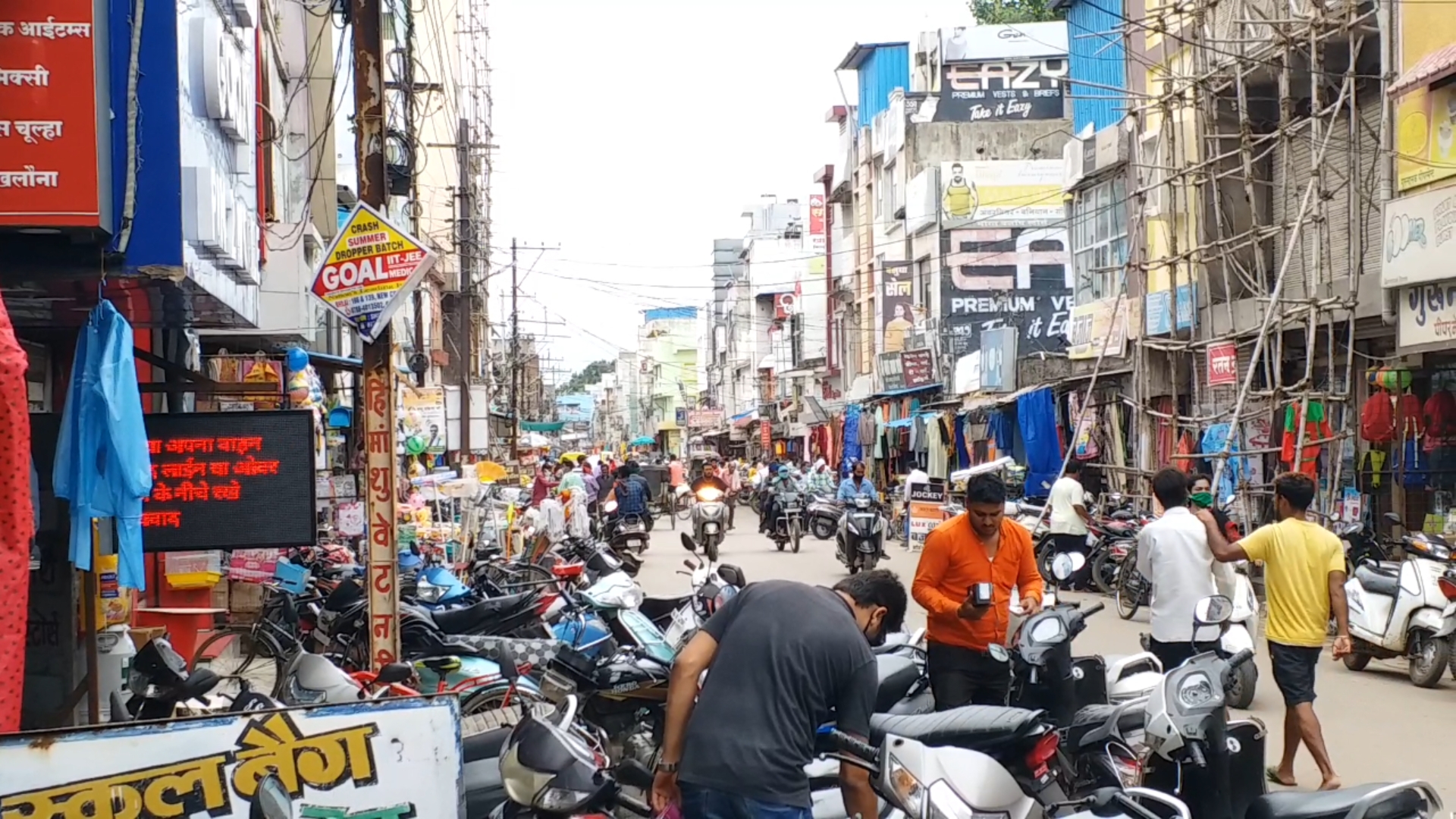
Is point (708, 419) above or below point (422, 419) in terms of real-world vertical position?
below

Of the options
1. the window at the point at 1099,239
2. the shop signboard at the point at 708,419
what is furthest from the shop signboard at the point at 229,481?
the shop signboard at the point at 708,419

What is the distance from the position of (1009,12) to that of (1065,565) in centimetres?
4656

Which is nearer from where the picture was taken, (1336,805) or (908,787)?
(1336,805)

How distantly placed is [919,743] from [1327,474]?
1482cm

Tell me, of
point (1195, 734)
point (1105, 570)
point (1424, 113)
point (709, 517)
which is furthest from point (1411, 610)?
point (709, 517)

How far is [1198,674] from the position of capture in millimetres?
5758

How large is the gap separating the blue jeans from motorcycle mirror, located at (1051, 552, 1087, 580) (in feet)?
14.3

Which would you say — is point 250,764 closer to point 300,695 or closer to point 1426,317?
point 300,695

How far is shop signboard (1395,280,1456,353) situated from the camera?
15.4m

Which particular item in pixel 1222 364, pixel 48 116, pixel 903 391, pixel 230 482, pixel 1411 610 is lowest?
pixel 1411 610

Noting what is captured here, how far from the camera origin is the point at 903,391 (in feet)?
142

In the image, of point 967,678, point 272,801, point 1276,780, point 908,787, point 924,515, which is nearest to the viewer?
point 272,801

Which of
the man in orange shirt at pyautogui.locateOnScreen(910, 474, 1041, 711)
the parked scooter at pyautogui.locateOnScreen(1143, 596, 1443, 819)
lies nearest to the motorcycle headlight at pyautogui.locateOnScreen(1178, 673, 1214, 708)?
the parked scooter at pyautogui.locateOnScreen(1143, 596, 1443, 819)

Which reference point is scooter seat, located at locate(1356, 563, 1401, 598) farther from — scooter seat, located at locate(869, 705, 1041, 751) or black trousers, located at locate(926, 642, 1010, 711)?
scooter seat, located at locate(869, 705, 1041, 751)
